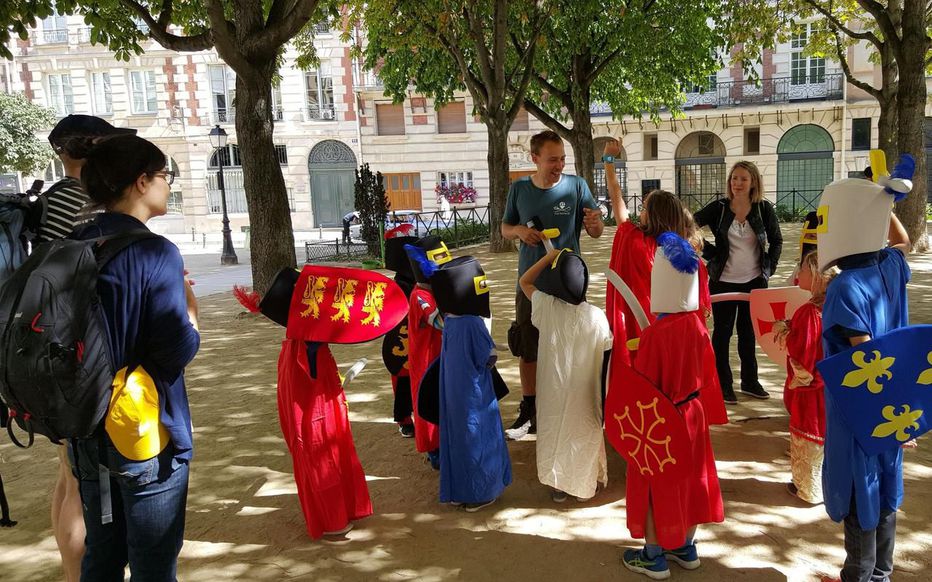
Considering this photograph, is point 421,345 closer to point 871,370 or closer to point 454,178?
point 871,370

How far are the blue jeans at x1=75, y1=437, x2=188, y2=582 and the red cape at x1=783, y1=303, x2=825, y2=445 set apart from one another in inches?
113

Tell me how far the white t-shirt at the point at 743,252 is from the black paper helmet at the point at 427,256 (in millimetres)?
2402

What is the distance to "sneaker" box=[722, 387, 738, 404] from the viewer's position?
4.97m

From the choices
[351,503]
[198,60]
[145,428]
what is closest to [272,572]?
Result: [351,503]

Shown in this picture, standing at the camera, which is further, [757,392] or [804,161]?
[804,161]

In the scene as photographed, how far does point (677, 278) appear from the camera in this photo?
2822mm

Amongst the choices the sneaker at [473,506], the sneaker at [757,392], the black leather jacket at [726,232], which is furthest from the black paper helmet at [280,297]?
the sneaker at [757,392]

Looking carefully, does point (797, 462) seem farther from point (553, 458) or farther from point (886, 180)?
point (886, 180)

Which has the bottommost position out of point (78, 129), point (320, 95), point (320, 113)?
point (78, 129)

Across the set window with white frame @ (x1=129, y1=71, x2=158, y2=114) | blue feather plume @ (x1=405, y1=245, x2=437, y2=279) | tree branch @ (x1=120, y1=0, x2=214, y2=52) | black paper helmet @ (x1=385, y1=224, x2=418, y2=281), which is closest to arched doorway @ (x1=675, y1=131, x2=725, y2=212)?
tree branch @ (x1=120, y1=0, x2=214, y2=52)

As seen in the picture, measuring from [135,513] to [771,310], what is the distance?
12.0 ft

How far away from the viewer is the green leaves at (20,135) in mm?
26844

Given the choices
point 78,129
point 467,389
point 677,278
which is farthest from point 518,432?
point 78,129

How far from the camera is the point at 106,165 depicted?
2109 millimetres
